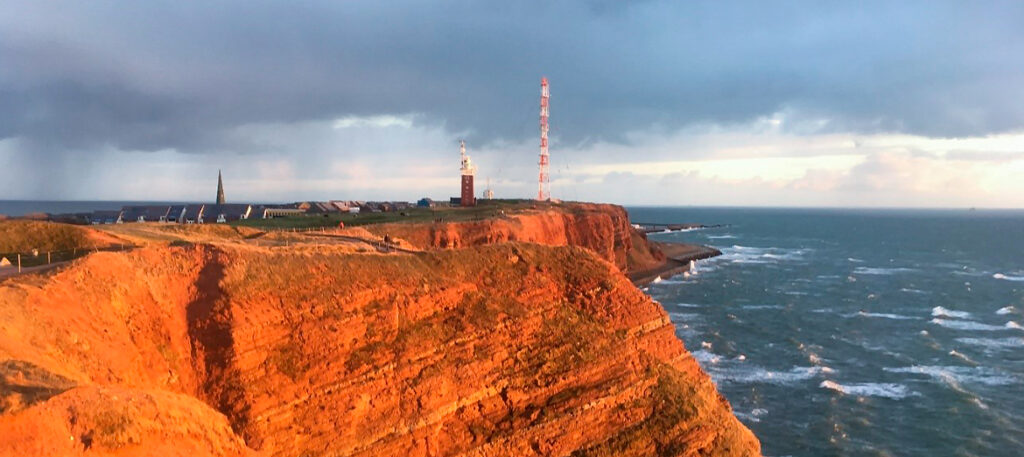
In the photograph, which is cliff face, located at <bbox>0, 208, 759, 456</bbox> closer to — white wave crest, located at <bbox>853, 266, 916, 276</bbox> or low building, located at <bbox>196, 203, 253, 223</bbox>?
low building, located at <bbox>196, 203, 253, 223</bbox>

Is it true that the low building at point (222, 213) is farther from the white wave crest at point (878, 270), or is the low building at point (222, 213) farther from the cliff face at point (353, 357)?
the white wave crest at point (878, 270)

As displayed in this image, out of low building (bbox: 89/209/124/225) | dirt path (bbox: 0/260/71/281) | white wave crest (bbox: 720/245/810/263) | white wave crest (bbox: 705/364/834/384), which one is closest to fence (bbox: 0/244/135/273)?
dirt path (bbox: 0/260/71/281)

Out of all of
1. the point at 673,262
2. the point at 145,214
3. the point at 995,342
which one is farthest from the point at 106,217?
the point at 995,342

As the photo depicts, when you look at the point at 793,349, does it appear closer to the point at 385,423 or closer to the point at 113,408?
the point at 385,423

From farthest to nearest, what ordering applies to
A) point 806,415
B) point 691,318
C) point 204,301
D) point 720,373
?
point 691,318 → point 720,373 → point 806,415 → point 204,301

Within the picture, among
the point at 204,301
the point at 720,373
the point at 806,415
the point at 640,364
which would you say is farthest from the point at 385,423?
the point at 720,373
